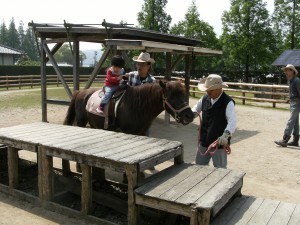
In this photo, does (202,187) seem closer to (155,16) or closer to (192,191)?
(192,191)

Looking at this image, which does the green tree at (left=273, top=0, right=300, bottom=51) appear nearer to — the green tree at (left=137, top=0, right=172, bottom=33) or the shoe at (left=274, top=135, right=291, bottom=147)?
the green tree at (left=137, top=0, right=172, bottom=33)

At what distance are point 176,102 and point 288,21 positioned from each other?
39465mm

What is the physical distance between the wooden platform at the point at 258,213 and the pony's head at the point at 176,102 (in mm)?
1460

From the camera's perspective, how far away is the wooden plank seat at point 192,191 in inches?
119

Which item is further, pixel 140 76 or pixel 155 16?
pixel 155 16

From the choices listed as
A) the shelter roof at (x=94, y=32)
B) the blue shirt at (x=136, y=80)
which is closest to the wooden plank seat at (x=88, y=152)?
the blue shirt at (x=136, y=80)

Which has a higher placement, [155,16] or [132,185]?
[155,16]

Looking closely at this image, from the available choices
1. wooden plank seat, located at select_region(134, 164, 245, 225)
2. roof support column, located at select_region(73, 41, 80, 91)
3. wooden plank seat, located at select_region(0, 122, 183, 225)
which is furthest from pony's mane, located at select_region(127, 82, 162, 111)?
roof support column, located at select_region(73, 41, 80, 91)

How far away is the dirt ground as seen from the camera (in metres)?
4.36

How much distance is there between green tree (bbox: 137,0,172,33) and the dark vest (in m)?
40.7

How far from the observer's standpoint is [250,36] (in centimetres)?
3938

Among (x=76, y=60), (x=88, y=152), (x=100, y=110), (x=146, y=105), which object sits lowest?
(x=88, y=152)

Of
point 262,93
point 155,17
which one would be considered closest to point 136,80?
point 262,93

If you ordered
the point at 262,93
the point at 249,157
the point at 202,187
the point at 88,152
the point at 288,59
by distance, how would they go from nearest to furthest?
1. the point at 202,187
2. the point at 88,152
3. the point at 249,157
4. the point at 262,93
5. the point at 288,59
